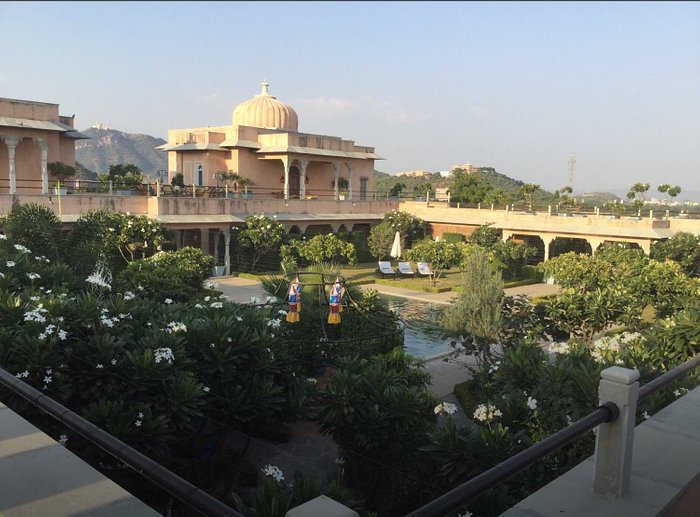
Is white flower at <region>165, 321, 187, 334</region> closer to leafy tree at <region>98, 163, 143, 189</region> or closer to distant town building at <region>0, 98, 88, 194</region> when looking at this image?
distant town building at <region>0, 98, 88, 194</region>

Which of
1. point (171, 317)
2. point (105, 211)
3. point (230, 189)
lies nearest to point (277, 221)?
point (230, 189)

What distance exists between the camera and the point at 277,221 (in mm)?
25078

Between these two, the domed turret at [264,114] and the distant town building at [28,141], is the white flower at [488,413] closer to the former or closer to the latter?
the distant town building at [28,141]

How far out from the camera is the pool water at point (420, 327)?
13.9 m

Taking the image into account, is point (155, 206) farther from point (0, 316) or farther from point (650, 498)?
point (650, 498)

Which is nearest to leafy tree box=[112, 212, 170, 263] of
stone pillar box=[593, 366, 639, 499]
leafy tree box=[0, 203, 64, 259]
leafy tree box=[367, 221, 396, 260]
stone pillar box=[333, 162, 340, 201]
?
leafy tree box=[0, 203, 64, 259]

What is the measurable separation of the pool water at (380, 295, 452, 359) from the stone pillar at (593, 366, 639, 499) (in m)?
9.08

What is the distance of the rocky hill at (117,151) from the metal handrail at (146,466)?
14352 cm

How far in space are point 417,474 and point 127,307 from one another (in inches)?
144

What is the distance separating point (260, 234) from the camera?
77.2ft

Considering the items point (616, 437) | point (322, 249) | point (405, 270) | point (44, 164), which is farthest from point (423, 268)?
point (616, 437)

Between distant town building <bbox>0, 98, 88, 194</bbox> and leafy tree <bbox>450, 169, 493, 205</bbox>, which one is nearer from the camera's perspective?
distant town building <bbox>0, 98, 88, 194</bbox>

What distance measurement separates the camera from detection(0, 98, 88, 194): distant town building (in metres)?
21.1

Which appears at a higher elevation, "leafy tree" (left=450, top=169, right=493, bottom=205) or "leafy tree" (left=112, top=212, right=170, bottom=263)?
"leafy tree" (left=450, top=169, right=493, bottom=205)
